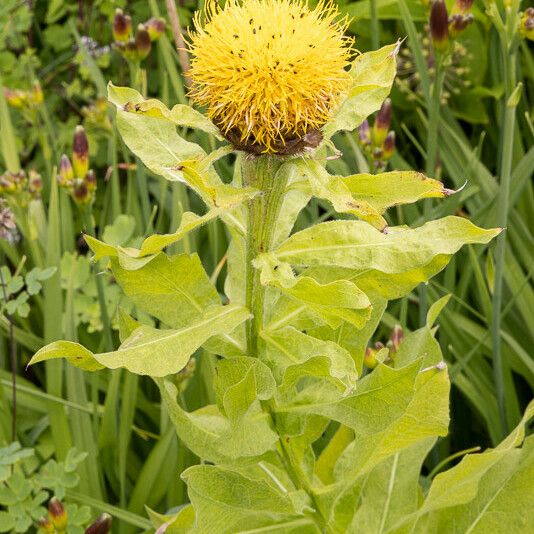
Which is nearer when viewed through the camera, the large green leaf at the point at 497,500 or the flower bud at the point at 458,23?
the large green leaf at the point at 497,500

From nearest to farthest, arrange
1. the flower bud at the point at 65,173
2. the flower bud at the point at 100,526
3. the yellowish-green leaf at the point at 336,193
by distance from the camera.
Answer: the yellowish-green leaf at the point at 336,193, the flower bud at the point at 100,526, the flower bud at the point at 65,173

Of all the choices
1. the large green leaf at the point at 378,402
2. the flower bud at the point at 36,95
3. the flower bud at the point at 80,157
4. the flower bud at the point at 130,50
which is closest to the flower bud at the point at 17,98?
the flower bud at the point at 36,95

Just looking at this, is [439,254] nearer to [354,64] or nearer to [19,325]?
[354,64]

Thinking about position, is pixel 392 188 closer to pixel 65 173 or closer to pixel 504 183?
pixel 504 183

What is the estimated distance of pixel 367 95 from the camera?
4.08 ft

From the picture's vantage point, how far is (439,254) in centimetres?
126

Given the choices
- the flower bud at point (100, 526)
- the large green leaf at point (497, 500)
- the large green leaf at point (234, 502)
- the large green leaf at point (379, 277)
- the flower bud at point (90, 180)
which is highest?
the flower bud at point (90, 180)

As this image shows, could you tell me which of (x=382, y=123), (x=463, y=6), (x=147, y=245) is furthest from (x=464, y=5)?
(x=147, y=245)

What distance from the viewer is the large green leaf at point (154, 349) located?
115cm

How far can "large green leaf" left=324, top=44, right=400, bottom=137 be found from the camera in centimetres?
122

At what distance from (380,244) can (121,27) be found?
1.17m

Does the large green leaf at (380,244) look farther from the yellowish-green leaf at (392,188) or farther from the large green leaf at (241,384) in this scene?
the large green leaf at (241,384)

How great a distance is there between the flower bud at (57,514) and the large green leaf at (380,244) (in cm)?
76

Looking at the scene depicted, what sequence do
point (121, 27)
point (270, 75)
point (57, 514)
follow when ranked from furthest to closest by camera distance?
point (121, 27)
point (57, 514)
point (270, 75)
